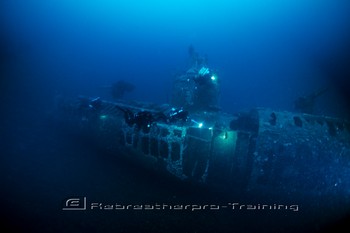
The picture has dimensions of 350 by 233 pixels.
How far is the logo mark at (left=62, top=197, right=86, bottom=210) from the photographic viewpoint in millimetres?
8652

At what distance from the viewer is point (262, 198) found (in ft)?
33.1

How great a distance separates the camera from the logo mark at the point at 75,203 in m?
8.65

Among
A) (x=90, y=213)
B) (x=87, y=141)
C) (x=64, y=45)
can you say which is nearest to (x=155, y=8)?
(x=64, y=45)

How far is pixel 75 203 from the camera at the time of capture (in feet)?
29.2

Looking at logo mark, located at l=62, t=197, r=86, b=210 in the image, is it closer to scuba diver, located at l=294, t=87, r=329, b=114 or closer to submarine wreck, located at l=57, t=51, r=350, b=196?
submarine wreck, located at l=57, t=51, r=350, b=196

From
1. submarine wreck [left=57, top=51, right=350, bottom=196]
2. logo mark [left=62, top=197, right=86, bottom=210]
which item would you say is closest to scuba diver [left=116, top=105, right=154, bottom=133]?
submarine wreck [left=57, top=51, right=350, bottom=196]

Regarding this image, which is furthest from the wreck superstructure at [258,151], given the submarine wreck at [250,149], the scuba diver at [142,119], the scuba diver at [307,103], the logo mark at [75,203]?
the logo mark at [75,203]

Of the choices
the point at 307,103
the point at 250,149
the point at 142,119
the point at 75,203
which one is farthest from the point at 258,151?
the point at 75,203

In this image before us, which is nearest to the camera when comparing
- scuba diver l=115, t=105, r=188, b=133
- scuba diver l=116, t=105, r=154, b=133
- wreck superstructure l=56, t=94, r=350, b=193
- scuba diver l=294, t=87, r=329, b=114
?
wreck superstructure l=56, t=94, r=350, b=193

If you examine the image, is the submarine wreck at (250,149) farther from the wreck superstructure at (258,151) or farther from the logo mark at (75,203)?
the logo mark at (75,203)

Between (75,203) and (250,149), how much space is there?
6.77m

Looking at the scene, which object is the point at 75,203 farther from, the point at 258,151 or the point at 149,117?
the point at 258,151

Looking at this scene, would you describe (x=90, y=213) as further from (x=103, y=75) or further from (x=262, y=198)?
(x=103, y=75)

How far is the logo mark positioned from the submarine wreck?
318cm
